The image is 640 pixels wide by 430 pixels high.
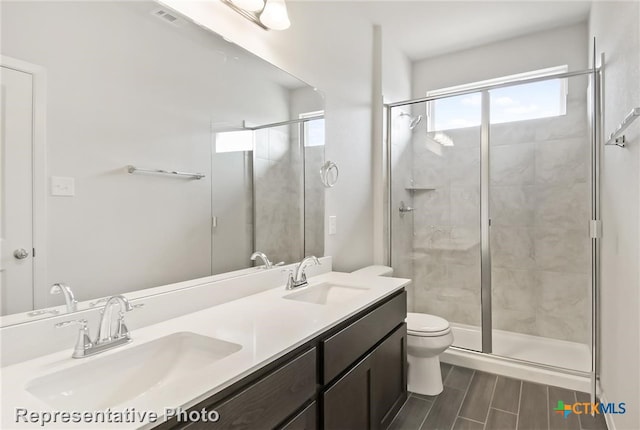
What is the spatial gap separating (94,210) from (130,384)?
1.76 ft

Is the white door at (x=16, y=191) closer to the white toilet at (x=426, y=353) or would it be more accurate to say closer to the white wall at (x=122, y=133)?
the white wall at (x=122, y=133)

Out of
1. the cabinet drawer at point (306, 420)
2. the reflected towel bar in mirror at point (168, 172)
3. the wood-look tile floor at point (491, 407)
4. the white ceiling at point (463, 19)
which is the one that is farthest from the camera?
the white ceiling at point (463, 19)

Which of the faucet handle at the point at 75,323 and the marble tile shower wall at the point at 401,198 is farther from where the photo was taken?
the marble tile shower wall at the point at 401,198

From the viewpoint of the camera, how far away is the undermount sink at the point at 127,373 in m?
0.85

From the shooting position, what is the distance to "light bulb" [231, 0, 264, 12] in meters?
1.61

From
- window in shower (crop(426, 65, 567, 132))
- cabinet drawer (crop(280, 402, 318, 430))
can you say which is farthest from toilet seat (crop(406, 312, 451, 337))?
window in shower (crop(426, 65, 567, 132))

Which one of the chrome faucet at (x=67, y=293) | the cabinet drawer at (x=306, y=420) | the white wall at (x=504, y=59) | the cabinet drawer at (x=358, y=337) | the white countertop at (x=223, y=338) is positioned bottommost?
the cabinet drawer at (x=306, y=420)

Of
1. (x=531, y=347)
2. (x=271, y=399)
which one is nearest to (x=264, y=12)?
(x=271, y=399)

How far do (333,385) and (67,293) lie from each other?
92 cm

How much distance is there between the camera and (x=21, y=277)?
96 centimetres

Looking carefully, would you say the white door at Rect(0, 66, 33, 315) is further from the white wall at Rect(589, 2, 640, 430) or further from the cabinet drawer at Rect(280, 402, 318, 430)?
the white wall at Rect(589, 2, 640, 430)

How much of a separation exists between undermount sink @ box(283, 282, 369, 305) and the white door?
1161 millimetres

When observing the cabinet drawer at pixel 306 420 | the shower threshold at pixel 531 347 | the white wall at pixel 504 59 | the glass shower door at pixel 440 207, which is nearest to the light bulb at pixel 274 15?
the glass shower door at pixel 440 207

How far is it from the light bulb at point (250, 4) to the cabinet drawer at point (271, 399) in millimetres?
1519
